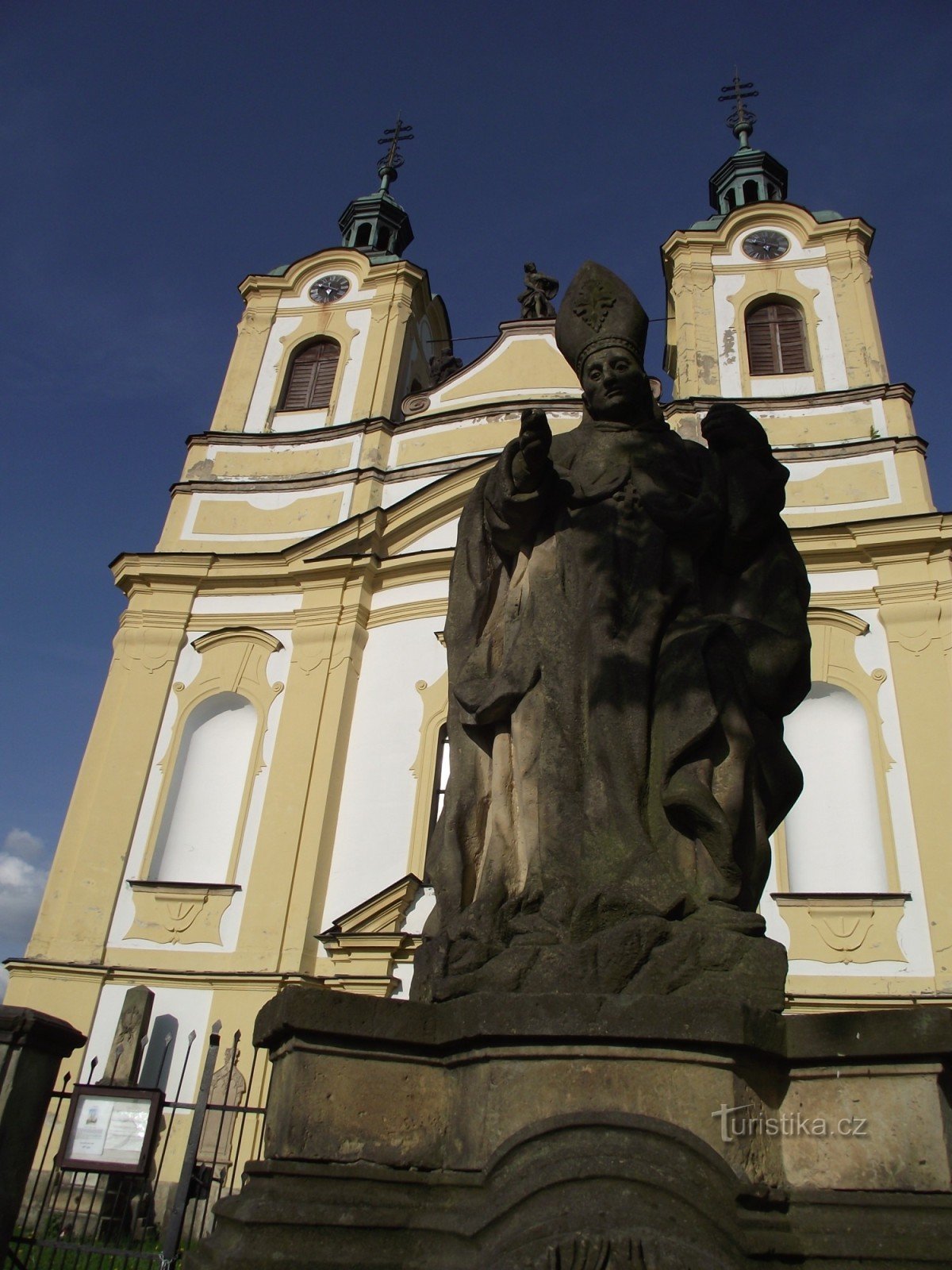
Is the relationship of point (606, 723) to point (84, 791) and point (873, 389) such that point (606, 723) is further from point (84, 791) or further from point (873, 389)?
point (873, 389)

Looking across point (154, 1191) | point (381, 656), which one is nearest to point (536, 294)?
point (381, 656)

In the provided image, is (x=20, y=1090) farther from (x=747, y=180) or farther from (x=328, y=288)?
(x=747, y=180)

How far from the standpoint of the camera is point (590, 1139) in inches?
89.6

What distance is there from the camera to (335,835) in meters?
12.7

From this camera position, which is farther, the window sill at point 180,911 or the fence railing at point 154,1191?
the window sill at point 180,911

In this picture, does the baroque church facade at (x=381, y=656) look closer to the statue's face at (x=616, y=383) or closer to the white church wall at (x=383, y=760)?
the white church wall at (x=383, y=760)

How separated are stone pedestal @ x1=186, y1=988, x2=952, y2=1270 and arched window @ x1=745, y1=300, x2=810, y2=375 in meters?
14.7

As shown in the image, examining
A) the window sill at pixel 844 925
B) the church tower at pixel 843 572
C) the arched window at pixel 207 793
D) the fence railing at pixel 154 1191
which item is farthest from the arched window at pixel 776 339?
the fence railing at pixel 154 1191

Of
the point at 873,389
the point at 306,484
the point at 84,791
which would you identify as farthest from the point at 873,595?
the point at 84,791

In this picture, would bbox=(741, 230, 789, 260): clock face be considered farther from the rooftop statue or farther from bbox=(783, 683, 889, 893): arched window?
the rooftop statue

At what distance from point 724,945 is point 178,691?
12466mm

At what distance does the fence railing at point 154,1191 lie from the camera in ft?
20.4

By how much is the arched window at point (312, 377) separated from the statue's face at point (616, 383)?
14057mm

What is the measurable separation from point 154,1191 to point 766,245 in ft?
52.9
